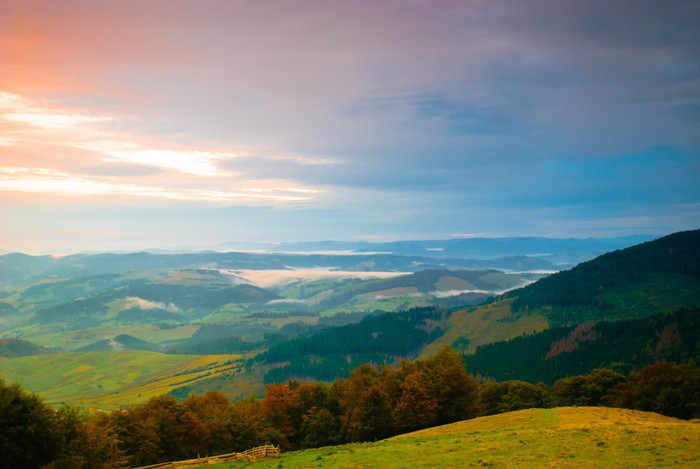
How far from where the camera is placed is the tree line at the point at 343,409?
202ft

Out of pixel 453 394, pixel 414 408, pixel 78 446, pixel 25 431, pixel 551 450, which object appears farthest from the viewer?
pixel 453 394

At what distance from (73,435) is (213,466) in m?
16.8

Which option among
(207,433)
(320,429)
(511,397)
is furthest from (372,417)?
(511,397)

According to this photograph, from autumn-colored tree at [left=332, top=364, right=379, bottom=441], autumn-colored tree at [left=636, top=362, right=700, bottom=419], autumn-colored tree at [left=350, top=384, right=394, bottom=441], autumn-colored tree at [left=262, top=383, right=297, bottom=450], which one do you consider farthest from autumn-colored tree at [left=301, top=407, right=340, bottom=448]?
autumn-colored tree at [left=636, top=362, right=700, bottom=419]

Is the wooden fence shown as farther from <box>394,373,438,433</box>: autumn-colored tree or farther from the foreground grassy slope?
<box>394,373,438,433</box>: autumn-colored tree

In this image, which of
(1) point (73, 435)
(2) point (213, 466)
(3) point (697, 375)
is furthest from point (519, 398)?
(1) point (73, 435)

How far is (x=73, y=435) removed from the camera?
44.8m

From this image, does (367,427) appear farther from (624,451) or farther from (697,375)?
(697,375)

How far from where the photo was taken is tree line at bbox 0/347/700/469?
61.5 meters

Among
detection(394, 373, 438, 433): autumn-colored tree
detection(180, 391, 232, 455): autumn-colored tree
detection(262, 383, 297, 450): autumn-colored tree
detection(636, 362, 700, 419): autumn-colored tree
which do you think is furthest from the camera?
detection(262, 383, 297, 450): autumn-colored tree

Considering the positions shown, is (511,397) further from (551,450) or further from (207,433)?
(207,433)

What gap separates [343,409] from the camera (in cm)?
8450

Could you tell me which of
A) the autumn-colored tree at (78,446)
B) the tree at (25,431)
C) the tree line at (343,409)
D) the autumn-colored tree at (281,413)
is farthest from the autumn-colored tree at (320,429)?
the tree at (25,431)

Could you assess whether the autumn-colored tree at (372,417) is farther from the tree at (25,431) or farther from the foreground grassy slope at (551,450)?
the tree at (25,431)
